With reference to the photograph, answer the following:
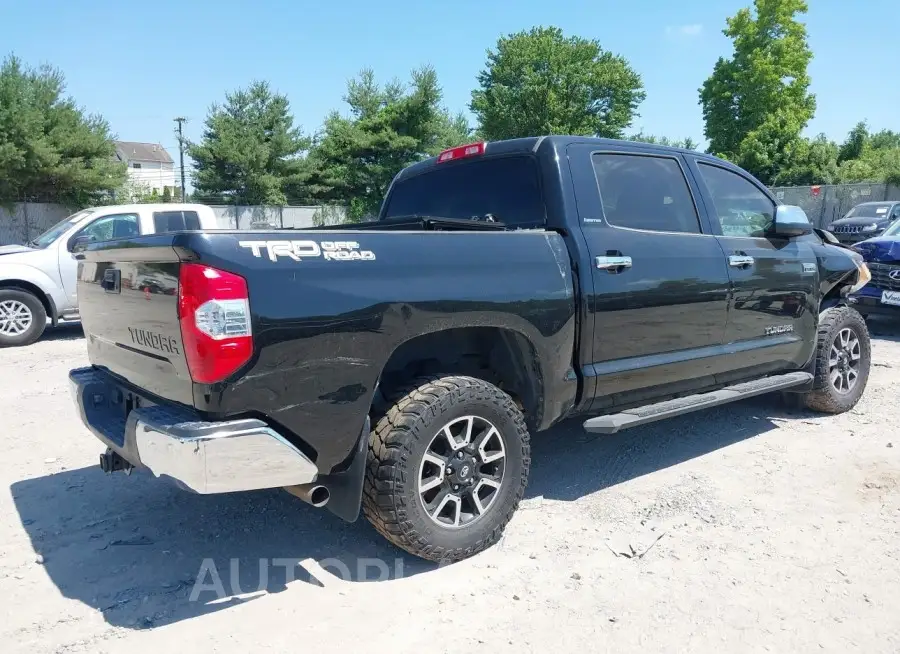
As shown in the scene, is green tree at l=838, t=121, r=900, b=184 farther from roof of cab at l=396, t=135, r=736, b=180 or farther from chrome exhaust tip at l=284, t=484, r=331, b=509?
chrome exhaust tip at l=284, t=484, r=331, b=509

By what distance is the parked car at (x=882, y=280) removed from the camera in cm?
884

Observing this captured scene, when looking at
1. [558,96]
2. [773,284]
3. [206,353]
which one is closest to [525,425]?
[206,353]

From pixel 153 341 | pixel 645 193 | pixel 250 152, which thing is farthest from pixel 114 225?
pixel 250 152

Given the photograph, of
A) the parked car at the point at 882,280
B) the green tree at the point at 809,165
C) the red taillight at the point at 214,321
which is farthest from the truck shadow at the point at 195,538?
the green tree at the point at 809,165

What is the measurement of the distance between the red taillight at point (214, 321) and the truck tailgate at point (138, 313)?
0.28ft

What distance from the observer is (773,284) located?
4.65 metres

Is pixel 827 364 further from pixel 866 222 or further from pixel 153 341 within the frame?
pixel 866 222

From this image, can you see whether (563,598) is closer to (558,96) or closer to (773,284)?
(773,284)

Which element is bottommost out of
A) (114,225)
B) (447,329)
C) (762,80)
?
(447,329)

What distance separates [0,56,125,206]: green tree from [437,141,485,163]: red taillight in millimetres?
21827

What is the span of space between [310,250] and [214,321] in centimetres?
47

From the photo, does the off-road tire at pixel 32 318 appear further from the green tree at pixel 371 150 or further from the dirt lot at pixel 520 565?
the green tree at pixel 371 150

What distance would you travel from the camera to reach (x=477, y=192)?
414 centimetres

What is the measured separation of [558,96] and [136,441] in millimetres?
48446
